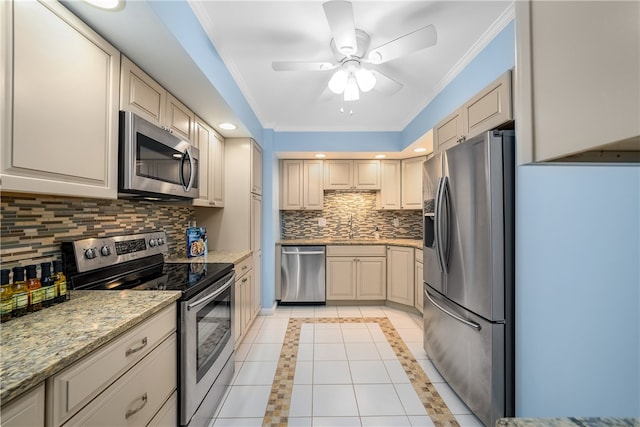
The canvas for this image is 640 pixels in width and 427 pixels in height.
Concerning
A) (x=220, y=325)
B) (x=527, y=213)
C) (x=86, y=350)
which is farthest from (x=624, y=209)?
(x=220, y=325)

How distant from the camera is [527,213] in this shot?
1.52 m

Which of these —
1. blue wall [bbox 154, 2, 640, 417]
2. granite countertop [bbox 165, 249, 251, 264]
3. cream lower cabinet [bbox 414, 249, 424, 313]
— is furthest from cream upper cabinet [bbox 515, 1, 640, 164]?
cream lower cabinet [bbox 414, 249, 424, 313]

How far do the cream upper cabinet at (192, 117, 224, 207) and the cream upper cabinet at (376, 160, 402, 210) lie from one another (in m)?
2.33

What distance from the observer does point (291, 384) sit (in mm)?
2105

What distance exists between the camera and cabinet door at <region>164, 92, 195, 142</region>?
1.95 m

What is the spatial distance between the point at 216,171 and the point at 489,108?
2.40 m

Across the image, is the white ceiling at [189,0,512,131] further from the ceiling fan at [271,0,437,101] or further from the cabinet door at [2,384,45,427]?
the cabinet door at [2,384,45,427]

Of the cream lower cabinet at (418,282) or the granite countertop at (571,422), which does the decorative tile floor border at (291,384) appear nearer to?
the cream lower cabinet at (418,282)

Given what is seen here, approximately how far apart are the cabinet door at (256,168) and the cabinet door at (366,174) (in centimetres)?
146

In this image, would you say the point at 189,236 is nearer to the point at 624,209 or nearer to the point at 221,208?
the point at 221,208

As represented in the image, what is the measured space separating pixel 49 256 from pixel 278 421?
155 cm

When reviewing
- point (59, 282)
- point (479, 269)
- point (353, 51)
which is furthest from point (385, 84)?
point (59, 282)

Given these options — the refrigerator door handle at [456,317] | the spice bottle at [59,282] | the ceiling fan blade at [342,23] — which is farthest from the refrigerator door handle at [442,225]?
the spice bottle at [59,282]

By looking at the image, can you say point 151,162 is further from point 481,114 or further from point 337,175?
point 337,175
